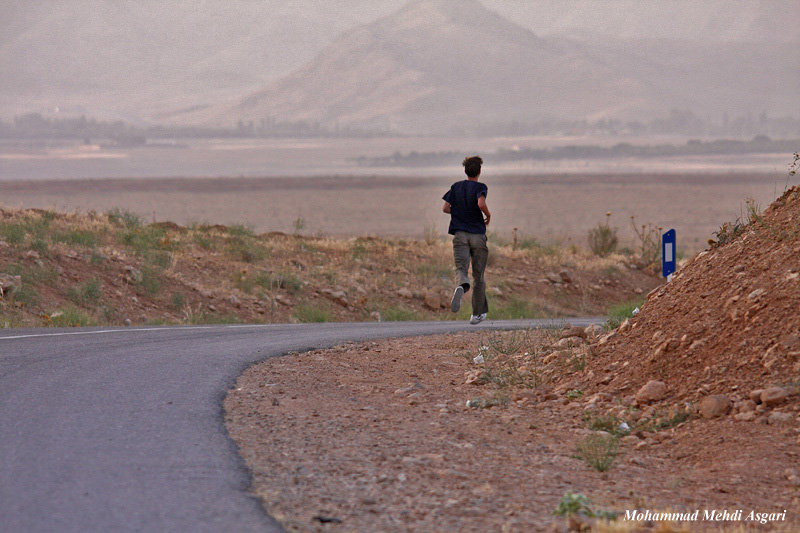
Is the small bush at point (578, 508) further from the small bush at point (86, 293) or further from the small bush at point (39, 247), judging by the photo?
the small bush at point (39, 247)

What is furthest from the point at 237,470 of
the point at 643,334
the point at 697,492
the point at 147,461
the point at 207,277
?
the point at 207,277

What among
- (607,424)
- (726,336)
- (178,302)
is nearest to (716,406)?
(607,424)

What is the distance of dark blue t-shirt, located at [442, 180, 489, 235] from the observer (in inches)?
486

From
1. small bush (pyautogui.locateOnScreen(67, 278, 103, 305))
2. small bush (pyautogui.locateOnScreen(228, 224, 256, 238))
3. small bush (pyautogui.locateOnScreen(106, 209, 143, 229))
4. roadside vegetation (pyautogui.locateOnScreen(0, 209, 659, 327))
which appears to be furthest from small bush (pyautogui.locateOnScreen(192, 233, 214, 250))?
small bush (pyautogui.locateOnScreen(67, 278, 103, 305))

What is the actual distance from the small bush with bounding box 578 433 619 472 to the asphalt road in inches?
90.7

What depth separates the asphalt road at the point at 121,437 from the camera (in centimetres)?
561

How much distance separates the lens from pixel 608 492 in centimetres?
642

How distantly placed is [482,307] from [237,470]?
7376mm

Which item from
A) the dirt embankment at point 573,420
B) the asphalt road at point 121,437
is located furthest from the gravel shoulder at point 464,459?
the asphalt road at point 121,437

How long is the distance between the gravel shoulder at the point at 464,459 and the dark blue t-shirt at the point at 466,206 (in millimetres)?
3208

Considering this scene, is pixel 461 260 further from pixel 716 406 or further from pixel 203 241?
pixel 203 241

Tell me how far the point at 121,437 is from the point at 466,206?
6306mm

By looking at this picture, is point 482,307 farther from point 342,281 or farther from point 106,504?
point 342,281

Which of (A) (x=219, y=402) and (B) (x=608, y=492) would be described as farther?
(A) (x=219, y=402)
